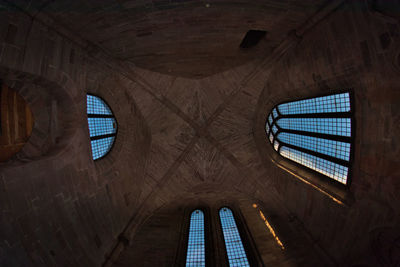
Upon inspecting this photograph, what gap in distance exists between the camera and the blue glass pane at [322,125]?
21.7 feet

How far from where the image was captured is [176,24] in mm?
6094

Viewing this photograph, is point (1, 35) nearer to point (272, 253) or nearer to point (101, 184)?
point (101, 184)

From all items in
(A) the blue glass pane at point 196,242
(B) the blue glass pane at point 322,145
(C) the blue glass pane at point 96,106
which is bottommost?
(A) the blue glass pane at point 196,242

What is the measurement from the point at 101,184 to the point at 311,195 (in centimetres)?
790

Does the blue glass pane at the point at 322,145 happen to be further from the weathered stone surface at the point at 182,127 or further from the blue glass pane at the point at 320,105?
the blue glass pane at the point at 320,105

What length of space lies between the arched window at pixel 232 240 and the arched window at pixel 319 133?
14.4ft

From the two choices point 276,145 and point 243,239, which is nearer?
point 243,239

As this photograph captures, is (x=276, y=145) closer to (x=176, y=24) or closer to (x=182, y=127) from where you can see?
(x=182, y=127)

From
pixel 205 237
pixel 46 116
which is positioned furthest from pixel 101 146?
pixel 205 237

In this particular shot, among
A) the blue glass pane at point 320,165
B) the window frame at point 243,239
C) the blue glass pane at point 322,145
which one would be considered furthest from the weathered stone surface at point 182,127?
the blue glass pane at point 322,145

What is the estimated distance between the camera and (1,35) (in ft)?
14.1

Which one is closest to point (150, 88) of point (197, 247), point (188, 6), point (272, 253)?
point (188, 6)

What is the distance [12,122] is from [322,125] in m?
10.1

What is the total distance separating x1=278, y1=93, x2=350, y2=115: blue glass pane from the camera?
6512 millimetres
